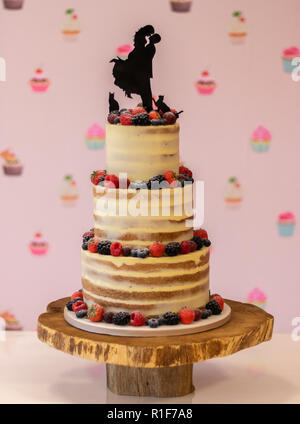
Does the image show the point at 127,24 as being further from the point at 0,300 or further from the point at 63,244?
the point at 0,300

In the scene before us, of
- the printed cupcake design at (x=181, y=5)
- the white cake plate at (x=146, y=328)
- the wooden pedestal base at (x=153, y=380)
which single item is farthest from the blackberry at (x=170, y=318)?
the printed cupcake design at (x=181, y=5)

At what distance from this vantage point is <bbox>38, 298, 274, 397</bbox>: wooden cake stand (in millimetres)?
3979

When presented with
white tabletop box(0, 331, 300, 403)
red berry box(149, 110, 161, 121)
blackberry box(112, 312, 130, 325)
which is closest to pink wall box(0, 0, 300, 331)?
white tabletop box(0, 331, 300, 403)

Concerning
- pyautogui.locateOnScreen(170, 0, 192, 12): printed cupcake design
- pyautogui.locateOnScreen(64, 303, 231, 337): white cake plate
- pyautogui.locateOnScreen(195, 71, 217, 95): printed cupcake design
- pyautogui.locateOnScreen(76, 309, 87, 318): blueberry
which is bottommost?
pyautogui.locateOnScreen(64, 303, 231, 337): white cake plate

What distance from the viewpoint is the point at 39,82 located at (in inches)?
211

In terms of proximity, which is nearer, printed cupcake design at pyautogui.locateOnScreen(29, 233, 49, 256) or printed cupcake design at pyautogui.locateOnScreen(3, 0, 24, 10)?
printed cupcake design at pyautogui.locateOnScreen(3, 0, 24, 10)

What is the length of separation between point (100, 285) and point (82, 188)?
4.17ft

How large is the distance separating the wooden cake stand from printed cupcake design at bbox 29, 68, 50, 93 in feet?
4.31

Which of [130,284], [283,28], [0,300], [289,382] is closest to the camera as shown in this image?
[130,284]

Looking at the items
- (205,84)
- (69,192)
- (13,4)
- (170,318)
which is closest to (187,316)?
(170,318)

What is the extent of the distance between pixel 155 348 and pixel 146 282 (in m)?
0.32

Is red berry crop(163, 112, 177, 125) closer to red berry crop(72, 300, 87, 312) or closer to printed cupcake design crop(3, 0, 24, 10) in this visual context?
red berry crop(72, 300, 87, 312)

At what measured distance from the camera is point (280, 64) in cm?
532
